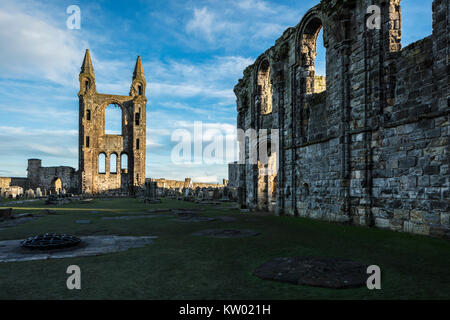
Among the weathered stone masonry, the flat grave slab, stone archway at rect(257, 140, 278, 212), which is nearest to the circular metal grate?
the flat grave slab

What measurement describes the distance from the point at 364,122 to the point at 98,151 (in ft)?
116

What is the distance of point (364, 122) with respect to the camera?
8.34 meters

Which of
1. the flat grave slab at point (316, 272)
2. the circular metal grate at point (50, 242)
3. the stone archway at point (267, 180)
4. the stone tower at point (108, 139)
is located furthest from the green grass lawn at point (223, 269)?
the stone tower at point (108, 139)

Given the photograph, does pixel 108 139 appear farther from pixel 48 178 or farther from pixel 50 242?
pixel 50 242

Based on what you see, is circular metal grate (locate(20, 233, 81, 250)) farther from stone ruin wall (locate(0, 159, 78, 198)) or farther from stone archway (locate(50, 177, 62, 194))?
stone archway (locate(50, 177, 62, 194))

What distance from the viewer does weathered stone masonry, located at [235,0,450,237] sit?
6594 millimetres

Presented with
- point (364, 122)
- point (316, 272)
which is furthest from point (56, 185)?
point (316, 272)

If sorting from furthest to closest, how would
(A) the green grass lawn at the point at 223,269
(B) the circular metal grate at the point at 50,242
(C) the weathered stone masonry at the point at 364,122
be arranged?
(C) the weathered stone masonry at the point at 364,122
(B) the circular metal grate at the point at 50,242
(A) the green grass lawn at the point at 223,269

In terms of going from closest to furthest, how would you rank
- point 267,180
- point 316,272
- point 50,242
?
point 316,272
point 50,242
point 267,180

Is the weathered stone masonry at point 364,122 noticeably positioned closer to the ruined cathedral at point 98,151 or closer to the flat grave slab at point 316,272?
the flat grave slab at point 316,272

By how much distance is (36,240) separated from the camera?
17.5 ft

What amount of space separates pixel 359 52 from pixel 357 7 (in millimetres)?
1403

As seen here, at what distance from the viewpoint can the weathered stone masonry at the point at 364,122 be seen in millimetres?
6594

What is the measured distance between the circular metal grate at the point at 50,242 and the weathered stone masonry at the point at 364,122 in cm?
704
